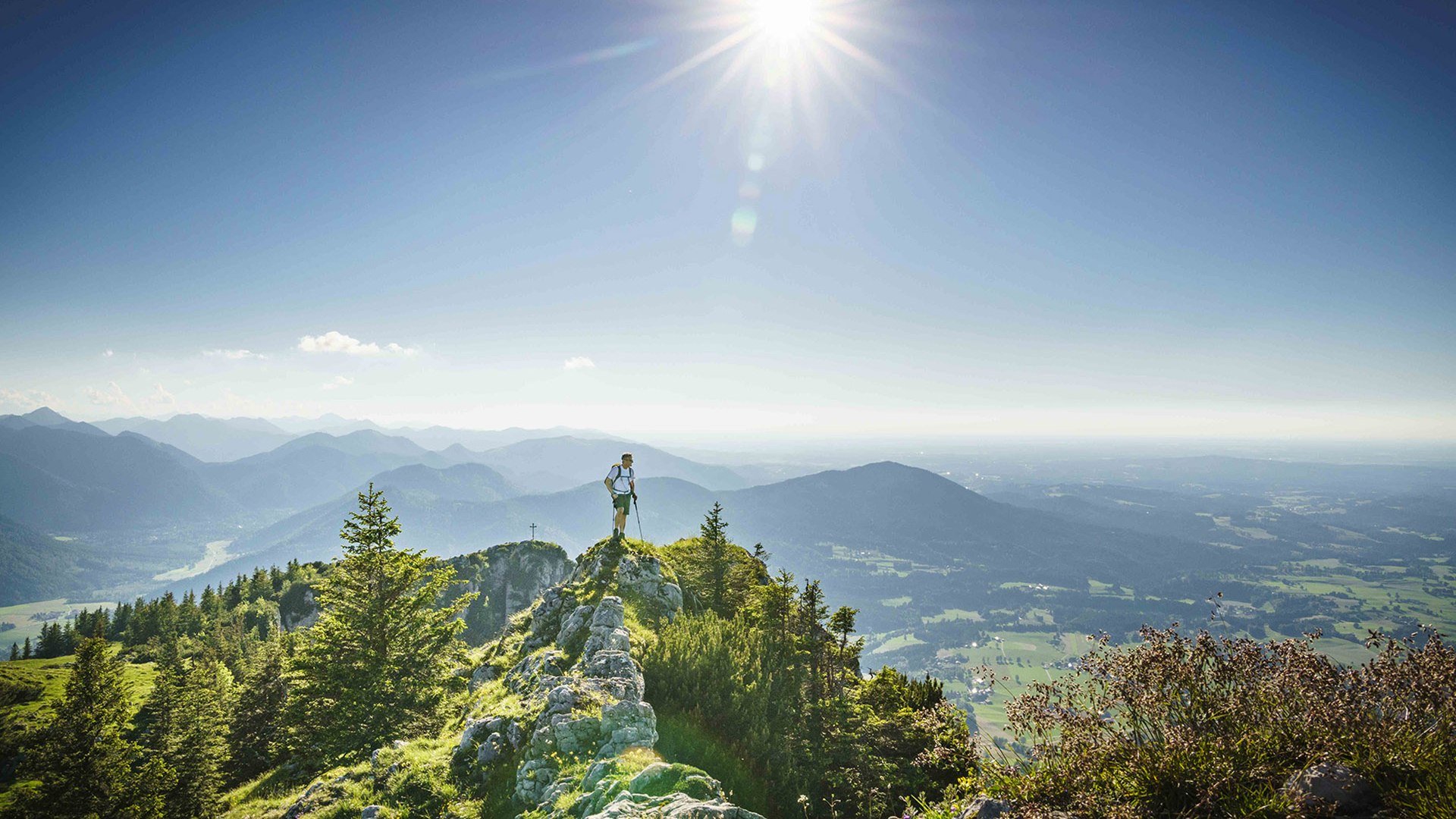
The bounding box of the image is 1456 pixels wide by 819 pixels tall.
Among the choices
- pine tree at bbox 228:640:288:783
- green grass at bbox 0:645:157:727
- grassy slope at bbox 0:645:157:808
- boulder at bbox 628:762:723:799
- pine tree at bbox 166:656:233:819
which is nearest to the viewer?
boulder at bbox 628:762:723:799

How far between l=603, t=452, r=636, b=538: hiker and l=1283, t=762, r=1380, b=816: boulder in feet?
58.9

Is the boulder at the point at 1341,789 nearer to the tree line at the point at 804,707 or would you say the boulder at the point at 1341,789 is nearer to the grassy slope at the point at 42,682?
the tree line at the point at 804,707

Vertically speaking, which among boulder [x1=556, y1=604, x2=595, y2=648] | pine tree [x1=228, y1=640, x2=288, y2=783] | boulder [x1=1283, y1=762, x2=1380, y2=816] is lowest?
pine tree [x1=228, y1=640, x2=288, y2=783]

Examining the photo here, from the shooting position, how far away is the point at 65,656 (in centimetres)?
8312

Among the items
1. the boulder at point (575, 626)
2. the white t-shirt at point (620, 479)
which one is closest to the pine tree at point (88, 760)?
the boulder at point (575, 626)

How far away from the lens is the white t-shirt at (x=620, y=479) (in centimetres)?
2075

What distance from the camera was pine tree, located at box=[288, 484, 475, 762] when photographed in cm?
1662

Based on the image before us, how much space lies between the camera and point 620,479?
21.1 metres

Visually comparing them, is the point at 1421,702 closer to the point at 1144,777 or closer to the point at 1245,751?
the point at 1245,751

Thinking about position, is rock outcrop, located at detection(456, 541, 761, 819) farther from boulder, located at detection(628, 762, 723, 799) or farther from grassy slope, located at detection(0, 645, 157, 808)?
grassy slope, located at detection(0, 645, 157, 808)

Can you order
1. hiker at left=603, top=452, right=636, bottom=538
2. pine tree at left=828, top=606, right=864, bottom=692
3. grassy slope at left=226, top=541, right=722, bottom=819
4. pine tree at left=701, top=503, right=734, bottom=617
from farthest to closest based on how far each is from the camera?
pine tree at left=701, top=503, right=734, bottom=617 → hiker at left=603, top=452, right=636, bottom=538 → pine tree at left=828, top=606, right=864, bottom=692 → grassy slope at left=226, top=541, right=722, bottom=819

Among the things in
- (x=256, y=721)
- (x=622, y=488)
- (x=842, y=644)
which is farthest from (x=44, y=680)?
(x=842, y=644)

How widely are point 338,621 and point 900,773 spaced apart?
61.0 feet

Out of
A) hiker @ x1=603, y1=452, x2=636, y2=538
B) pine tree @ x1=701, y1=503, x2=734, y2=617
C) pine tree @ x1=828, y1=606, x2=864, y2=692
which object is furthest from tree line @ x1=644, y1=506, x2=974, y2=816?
hiker @ x1=603, y1=452, x2=636, y2=538
